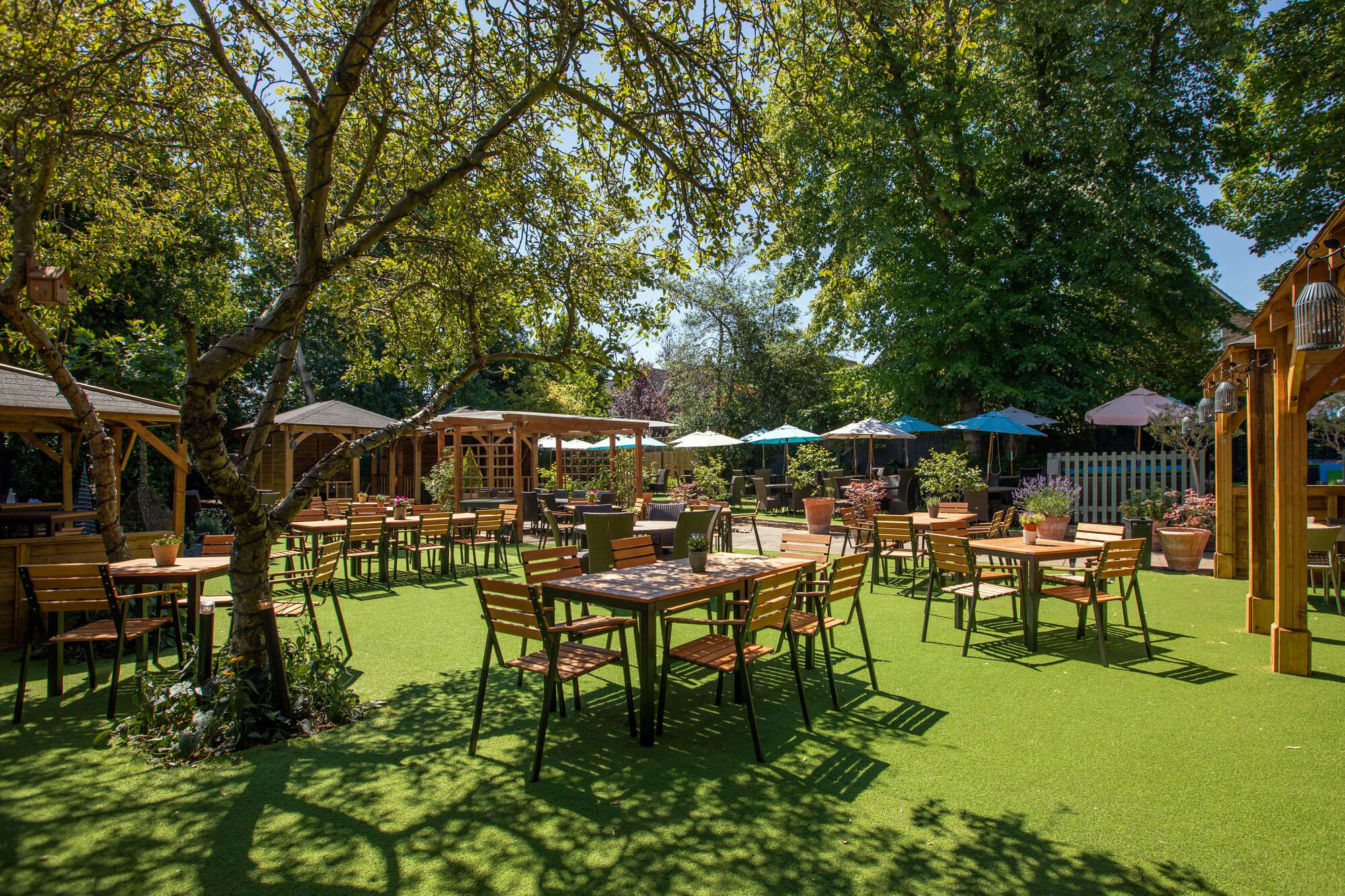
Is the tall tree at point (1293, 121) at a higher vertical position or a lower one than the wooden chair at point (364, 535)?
higher

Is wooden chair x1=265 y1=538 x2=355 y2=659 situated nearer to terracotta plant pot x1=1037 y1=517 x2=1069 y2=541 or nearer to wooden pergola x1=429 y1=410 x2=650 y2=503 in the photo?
terracotta plant pot x1=1037 y1=517 x2=1069 y2=541

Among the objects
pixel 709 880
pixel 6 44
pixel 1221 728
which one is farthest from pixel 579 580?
pixel 6 44

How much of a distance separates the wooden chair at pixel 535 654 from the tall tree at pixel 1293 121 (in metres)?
17.3

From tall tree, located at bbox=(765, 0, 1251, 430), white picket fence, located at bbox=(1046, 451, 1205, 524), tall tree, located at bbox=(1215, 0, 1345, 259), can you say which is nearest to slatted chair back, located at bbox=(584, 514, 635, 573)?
tall tree, located at bbox=(765, 0, 1251, 430)

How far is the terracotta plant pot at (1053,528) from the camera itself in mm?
6559

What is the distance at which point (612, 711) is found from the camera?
4520 mm

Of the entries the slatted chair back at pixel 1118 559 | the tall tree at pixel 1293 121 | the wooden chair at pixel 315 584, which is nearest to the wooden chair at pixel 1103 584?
the slatted chair back at pixel 1118 559

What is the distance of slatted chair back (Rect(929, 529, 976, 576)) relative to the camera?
5719 mm

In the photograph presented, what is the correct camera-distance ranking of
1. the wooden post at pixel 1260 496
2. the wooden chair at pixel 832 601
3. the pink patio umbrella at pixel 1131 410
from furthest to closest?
the pink patio umbrella at pixel 1131 410 < the wooden post at pixel 1260 496 < the wooden chair at pixel 832 601

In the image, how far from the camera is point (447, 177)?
13.3ft

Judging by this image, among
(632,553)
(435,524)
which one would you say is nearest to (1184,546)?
(632,553)

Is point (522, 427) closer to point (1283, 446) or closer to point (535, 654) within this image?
point (535, 654)

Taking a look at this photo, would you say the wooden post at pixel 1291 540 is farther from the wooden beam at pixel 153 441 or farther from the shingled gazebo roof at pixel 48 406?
the wooden beam at pixel 153 441

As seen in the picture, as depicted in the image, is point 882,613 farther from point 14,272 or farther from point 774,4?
point 14,272
